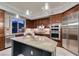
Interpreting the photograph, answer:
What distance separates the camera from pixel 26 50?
73.5 inches

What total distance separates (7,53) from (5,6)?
0.77 metres

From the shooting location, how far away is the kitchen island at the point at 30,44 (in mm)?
1696

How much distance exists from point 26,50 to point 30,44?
158mm

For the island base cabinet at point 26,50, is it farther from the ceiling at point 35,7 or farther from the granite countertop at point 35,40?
the ceiling at point 35,7

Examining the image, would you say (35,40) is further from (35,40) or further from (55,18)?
(55,18)

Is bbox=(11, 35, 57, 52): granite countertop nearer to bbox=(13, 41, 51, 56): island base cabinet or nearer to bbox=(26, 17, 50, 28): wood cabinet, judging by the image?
bbox=(13, 41, 51, 56): island base cabinet

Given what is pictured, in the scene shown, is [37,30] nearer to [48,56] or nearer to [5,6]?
[48,56]

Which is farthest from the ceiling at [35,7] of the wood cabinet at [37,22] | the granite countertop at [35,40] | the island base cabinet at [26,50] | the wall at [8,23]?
the island base cabinet at [26,50]

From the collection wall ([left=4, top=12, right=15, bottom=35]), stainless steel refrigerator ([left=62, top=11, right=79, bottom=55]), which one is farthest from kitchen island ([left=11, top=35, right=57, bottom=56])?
stainless steel refrigerator ([left=62, top=11, right=79, bottom=55])

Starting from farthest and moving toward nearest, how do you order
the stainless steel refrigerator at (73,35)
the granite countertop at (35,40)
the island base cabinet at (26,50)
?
the stainless steel refrigerator at (73,35)
the granite countertop at (35,40)
the island base cabinet at (26,50)

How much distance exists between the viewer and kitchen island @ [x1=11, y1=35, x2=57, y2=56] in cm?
170

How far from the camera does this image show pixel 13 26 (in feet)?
6.33

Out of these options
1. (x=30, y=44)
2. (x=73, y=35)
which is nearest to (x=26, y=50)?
(x=30, y=44)

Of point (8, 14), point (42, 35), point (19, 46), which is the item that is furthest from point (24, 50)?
point (8, 14)
